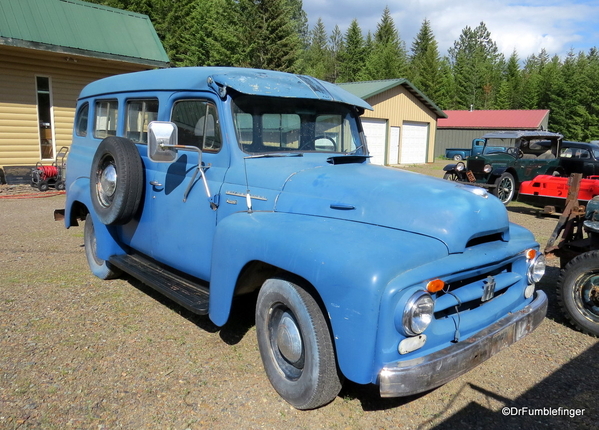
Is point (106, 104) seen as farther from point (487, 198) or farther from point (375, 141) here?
point (375, 141)

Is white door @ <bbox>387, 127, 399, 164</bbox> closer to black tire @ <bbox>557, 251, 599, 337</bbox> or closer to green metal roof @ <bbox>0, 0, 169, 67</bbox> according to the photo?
green metal roof @ <bbox>0, 0, 169, 67</bbox>

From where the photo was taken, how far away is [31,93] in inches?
494

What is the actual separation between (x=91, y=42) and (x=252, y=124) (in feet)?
35.7

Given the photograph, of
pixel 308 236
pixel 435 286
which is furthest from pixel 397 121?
pixel 435 286

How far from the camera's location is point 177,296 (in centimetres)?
372

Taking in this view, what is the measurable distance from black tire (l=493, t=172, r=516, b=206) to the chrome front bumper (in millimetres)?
10623

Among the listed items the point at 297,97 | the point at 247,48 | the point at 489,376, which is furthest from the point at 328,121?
the point at 247,48

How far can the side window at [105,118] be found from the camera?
5090mm

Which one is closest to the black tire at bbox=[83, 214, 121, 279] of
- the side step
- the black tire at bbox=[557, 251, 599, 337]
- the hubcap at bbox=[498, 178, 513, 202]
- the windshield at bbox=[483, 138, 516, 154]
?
the side step

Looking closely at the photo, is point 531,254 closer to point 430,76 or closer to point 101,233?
point 101,233

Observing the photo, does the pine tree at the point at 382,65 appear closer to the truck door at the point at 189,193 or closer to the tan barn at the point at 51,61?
the tan barn at the point at 51,61

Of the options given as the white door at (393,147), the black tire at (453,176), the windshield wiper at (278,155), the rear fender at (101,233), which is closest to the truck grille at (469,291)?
the windshield wiper at (278,155)

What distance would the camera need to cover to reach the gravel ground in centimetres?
293

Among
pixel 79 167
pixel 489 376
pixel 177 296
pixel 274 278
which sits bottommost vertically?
pixel 489 376
